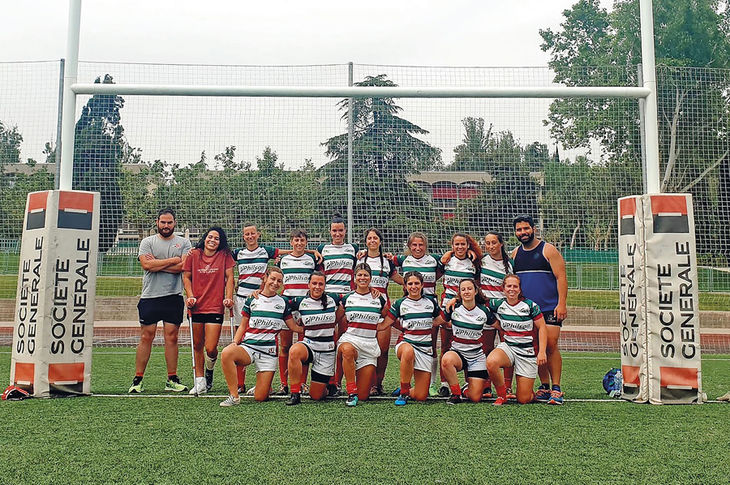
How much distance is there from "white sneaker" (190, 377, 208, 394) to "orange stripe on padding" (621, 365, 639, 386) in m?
3.67

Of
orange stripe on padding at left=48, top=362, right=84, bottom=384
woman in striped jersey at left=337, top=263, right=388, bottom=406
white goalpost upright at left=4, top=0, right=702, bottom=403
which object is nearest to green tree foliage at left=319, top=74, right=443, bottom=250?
white goalpost upright at left=4, top=0, right=702, bottom=403

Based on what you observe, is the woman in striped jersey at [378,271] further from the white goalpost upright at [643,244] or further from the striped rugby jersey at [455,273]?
the white goalpost upright at [643,244]

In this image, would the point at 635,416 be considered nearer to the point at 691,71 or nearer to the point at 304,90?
the point at 304,90

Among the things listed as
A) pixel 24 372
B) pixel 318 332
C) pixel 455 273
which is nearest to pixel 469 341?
pixel 455 273

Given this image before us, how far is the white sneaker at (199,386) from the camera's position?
5.31 m

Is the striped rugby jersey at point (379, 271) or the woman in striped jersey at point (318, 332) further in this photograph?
the striped rugby jersey at point (379, 271)

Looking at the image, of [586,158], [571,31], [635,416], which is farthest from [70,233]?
[571,31]

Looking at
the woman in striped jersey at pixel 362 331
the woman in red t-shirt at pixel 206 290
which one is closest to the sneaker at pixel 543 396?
the woman in striped jersey at pixel 362 331

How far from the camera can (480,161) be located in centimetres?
680

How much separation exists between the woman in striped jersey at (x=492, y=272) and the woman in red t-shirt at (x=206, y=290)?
2.24 m

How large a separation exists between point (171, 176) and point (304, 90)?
6.43 feet

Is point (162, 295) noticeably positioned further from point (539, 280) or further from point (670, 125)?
point (670, 125)

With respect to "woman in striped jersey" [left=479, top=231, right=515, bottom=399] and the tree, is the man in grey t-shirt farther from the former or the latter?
"woman in striped jersey" [left=479, top=231, right=515, bottom=399]

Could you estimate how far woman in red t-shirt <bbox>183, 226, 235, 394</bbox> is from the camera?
17.7 ft
